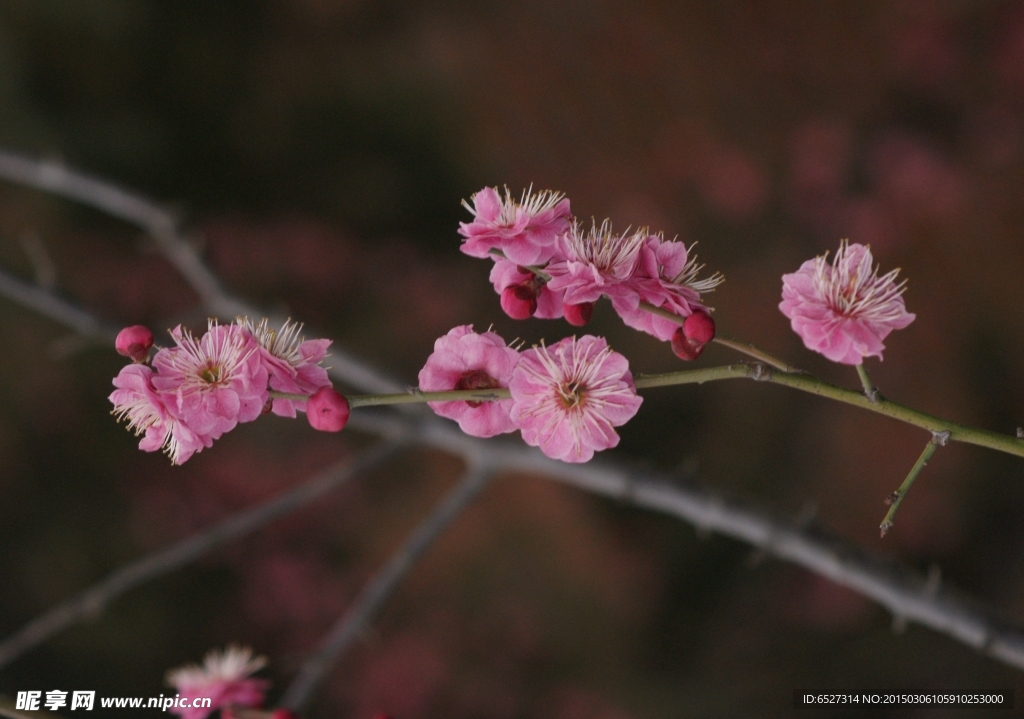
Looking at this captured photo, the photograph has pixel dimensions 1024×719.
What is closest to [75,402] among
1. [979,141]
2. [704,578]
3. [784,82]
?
[704,578]

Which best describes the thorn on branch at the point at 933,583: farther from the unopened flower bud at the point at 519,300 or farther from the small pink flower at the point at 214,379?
the small pink flower at the point at 214,379

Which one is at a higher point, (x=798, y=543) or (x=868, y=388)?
(x=798, y=543)

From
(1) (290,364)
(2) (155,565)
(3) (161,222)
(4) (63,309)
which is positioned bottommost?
(1) (290,364)

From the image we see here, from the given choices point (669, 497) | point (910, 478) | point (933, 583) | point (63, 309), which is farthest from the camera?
point (63, 309)

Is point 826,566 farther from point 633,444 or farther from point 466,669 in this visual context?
point 466,669

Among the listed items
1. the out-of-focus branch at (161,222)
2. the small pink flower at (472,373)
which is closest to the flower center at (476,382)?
the small pink flower at (472,373)

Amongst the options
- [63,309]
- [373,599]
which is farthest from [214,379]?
[63,309]

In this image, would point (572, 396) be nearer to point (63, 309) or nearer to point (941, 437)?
point (941, 437)
